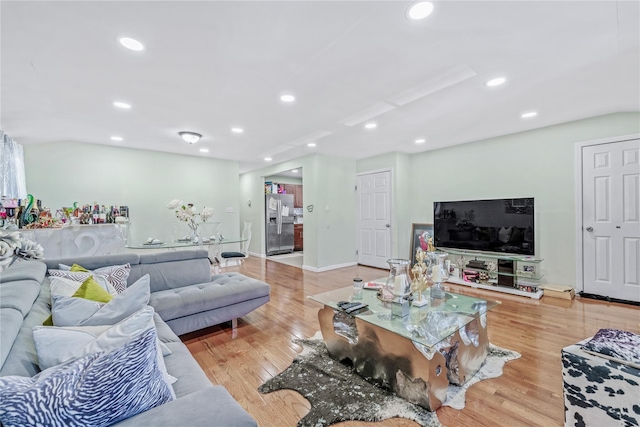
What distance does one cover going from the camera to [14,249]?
211cm

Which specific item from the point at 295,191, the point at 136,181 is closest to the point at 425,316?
the point at 136,181

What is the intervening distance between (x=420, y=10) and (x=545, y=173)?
3.54 m

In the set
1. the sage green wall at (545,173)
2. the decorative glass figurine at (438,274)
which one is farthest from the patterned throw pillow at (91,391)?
the sage green wall at (545,173)

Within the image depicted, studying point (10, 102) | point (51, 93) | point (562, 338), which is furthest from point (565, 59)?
point (10, 102)

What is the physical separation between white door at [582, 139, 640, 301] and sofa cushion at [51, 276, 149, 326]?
498 centimetres

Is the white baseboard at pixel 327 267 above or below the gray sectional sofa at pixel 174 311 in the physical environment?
below

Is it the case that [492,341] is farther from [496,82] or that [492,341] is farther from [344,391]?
[496,82]

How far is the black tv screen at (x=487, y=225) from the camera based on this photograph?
12.4ft

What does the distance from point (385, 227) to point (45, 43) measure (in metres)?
5.05

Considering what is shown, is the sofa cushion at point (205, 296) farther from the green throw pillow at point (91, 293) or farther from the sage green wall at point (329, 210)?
the sage green wall at point (329, 210)

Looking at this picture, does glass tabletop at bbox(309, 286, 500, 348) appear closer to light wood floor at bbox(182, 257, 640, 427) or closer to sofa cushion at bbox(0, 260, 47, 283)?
light wood floor at bbox(182, 257, 640, 427)

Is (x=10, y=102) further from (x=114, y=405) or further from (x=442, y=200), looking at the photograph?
(x=442, y=200)

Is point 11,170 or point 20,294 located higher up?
point 11,170

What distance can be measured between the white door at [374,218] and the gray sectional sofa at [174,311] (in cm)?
324
